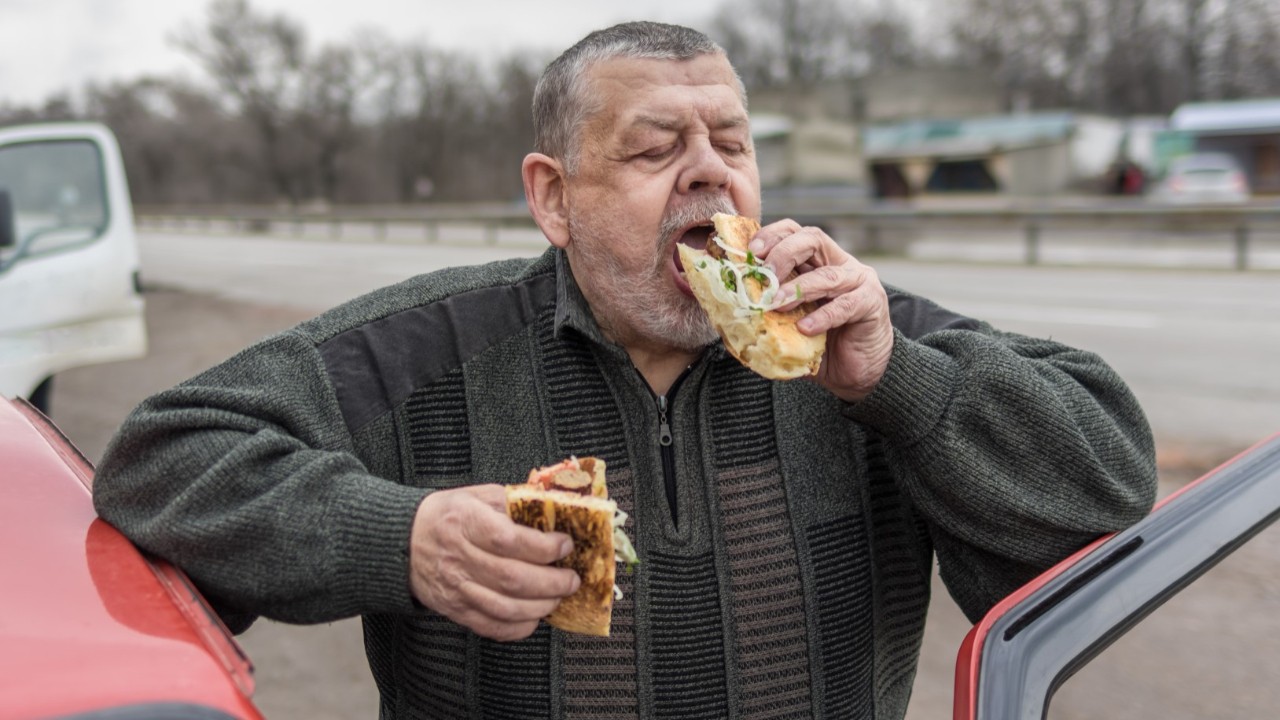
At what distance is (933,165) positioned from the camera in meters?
43.2

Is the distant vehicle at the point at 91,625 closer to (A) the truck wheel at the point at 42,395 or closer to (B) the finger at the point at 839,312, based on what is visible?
(B) the finger at the point at 839,312

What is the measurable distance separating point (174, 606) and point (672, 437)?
100 centimetres

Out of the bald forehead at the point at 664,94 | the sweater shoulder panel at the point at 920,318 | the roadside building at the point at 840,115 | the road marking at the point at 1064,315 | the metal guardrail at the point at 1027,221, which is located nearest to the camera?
the bald forehead at the point at 664,94

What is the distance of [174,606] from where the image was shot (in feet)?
4.45

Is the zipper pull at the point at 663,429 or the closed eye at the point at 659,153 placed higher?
the closed eye at the point at 659,153

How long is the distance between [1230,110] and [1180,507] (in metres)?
38.1

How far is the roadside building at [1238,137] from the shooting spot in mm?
34219

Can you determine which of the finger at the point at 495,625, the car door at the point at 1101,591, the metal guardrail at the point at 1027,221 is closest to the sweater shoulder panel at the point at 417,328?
the finger at the point at 495,625

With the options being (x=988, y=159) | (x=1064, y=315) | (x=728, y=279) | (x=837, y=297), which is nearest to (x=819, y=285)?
(x=837, y=297)

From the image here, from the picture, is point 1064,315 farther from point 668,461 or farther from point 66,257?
point 668,461

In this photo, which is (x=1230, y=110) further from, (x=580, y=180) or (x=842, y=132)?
(x=580, y=180)

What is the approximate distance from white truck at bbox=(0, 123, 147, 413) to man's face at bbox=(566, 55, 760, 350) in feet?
15.4

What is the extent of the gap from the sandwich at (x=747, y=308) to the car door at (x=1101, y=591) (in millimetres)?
521

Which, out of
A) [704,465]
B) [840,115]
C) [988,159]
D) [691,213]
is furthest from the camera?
[840,115]
